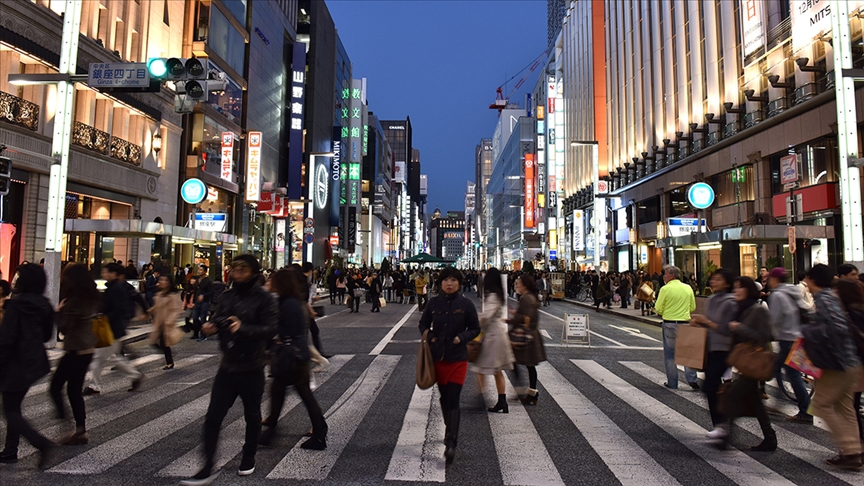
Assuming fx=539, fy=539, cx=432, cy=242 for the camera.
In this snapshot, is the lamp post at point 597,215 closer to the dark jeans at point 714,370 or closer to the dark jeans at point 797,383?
the dark jeans at point 797,383

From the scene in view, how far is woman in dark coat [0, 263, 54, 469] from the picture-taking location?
4547 millimetres

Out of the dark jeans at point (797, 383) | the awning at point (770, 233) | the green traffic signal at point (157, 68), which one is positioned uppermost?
the green traffic signal at point (157, 68)

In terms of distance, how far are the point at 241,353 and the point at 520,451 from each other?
9.29 ft

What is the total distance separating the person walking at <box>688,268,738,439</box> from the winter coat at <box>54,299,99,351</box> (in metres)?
6.37

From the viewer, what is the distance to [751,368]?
5.20 m

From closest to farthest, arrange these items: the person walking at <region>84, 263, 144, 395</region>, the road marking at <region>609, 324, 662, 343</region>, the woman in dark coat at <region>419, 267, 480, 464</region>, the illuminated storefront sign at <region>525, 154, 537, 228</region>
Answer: the woman in dark coat at <region>419, 267, 480, 464</region>, the person walking at <region>84, 263, 144, 395</region>, the road marking at <region>609, 324, 662, 343</region>, the illuminated storefront sign at <region>525, 154, 537, 228</region>

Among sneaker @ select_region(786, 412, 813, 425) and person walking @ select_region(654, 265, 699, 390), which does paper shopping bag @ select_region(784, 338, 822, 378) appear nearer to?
sneaker @ select_region(786, 412, 813, 425)

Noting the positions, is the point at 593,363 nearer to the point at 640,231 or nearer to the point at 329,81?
the point at 640,231

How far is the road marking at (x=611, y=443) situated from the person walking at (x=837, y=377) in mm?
1649

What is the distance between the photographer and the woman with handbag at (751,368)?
5176 millimetres

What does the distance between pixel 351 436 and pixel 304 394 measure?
844mm

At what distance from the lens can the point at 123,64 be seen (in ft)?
34.4

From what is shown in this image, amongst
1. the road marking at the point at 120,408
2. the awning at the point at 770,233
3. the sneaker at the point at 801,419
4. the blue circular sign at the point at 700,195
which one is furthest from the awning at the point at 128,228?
the blue circular sign at the point at 700,195

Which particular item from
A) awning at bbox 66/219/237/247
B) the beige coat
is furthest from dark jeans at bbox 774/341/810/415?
awning at bbox 66/219/237/247
